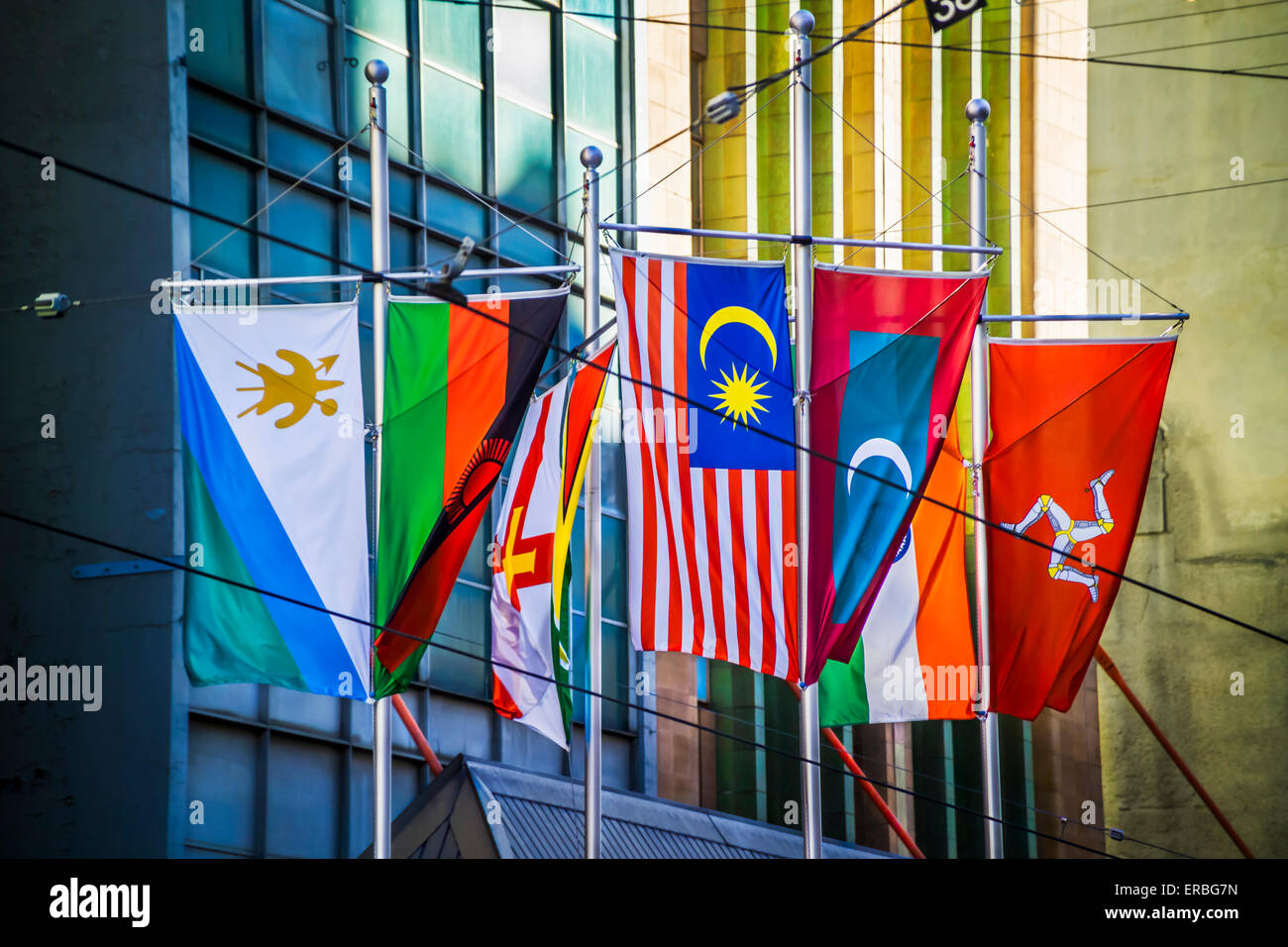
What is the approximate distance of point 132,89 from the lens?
23109mm

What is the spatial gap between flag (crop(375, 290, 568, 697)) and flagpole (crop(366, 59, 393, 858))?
4.2 inches

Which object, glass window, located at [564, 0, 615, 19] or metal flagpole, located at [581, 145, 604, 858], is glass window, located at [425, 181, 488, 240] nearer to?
glass window, located at [564, 0, 615, 19]

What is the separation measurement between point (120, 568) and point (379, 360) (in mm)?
5439

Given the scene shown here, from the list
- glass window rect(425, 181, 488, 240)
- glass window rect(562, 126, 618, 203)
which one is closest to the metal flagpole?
glass window rect(425, 181, 488, 240)

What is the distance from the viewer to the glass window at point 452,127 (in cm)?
2728

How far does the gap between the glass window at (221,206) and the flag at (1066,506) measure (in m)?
9.87

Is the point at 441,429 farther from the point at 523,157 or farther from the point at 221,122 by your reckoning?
the point at 523,157

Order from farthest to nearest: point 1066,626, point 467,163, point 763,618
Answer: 1. point 467,163
2. point 1066,626
3. point 763,618

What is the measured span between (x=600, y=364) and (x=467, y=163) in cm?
880

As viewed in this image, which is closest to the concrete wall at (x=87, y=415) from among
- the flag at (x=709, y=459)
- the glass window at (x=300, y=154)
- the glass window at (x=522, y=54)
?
the glass window at (x=300, y=154)
